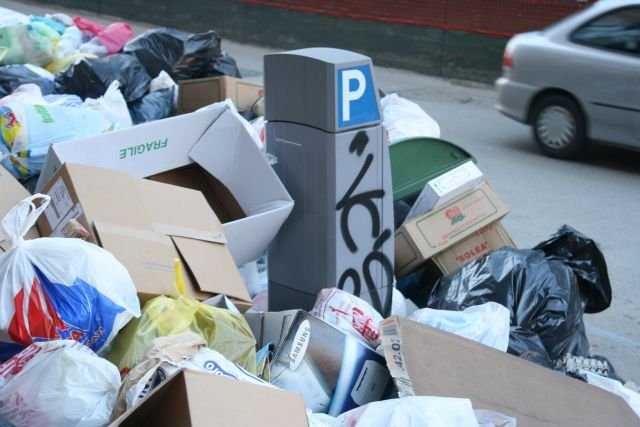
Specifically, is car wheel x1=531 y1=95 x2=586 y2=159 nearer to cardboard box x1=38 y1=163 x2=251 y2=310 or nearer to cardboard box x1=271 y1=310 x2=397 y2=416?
cardboard box x1=38 y1=163 x2=251 y2=310

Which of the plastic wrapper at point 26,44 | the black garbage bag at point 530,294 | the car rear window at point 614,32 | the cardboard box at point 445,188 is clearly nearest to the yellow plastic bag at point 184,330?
the black garbage bag at point 530,294

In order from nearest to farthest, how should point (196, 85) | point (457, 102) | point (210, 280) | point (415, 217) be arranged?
1. point (210, 280)
2. point (415, 217)
3. point (196, 85)
4. point (457, 102)

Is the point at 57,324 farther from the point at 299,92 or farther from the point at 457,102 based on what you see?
the point at 457,102

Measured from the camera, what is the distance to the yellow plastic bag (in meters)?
2.88

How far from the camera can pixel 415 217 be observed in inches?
176

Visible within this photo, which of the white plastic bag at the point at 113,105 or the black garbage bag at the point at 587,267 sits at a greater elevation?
the white plastic bag at the point at 113,105

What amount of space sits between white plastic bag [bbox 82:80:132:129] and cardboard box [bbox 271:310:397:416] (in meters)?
2.53

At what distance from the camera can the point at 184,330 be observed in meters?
2.89

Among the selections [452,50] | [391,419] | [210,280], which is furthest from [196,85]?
[452,50]

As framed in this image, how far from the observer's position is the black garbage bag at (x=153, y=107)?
6094 mm

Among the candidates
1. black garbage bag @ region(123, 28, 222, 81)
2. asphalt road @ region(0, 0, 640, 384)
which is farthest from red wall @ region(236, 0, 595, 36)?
black garbage bag @ region(123, 28, 222, 81)

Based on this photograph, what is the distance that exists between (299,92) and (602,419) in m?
1.73

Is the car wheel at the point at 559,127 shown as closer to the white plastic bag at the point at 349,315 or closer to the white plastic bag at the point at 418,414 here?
the white plastic bag at the point at 349,315

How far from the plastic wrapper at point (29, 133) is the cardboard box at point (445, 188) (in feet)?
5.74
